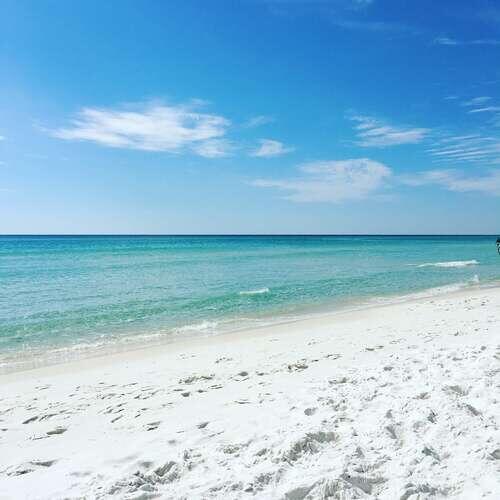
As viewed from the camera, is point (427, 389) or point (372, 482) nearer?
point (372, 482)

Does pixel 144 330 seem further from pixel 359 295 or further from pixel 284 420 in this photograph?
pixel 359 295

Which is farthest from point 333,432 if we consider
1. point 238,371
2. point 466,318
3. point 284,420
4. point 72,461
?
point 466,318

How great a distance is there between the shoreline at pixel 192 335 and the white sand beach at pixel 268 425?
0.67 m

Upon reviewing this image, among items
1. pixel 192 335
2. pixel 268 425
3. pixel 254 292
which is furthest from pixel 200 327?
pixel 268 425

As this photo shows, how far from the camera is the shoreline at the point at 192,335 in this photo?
9836mm

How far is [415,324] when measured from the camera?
11656 millimetres

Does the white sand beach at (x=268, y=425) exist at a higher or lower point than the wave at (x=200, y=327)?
higher

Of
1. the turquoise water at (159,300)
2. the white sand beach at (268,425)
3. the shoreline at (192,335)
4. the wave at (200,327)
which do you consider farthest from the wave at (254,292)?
the white sand beach at (268,425)

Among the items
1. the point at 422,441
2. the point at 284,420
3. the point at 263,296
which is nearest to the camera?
the point at 422,441

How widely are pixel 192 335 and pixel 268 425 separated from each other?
7.97 meters

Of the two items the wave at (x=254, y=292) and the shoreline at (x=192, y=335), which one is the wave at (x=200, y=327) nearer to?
the shoreline at (x=192, y=335)

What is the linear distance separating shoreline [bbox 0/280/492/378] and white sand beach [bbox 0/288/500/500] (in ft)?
2.21

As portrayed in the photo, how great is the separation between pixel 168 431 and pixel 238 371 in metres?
3.09

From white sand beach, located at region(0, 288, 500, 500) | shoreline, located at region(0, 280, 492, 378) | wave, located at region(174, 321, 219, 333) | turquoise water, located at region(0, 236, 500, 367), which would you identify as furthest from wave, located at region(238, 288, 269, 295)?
white sand beach, located at region(0, 288, 500, 500)
